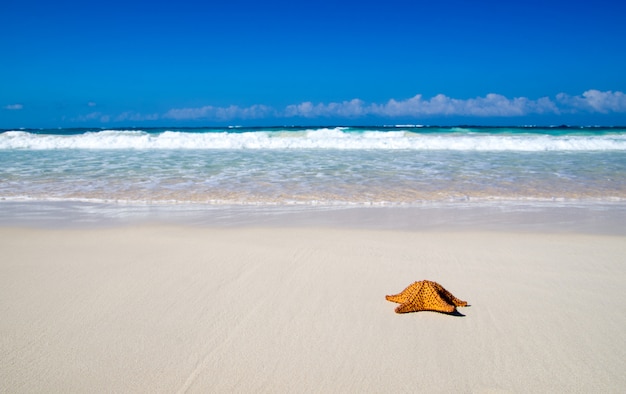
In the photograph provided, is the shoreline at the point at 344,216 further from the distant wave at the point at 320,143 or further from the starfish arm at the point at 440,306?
the distant wave at the point at 320,143

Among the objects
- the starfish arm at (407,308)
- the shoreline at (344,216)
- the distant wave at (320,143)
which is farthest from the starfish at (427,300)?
the distant wave at (320,143)

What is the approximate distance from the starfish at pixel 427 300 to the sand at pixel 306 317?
2.9 inches

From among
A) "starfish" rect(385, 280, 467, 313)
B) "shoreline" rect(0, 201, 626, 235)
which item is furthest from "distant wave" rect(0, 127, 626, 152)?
"starfish" rect(385, 280, 467, 313)

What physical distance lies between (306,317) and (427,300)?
0.85 meters

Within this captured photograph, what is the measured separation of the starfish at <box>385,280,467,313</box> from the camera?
3.00 meters

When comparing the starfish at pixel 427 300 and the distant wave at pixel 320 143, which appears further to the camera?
the distant wave at pixel 320 143

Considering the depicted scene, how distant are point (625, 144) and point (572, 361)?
79.9 ft

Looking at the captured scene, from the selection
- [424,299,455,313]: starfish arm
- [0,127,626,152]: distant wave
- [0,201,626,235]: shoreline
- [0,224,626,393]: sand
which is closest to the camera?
[0,224,626,393]: sand

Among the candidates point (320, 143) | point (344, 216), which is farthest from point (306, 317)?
point (320, 143)

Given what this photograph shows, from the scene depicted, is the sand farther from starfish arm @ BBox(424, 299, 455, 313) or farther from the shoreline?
the shoreline

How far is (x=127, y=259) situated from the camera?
4273 mm

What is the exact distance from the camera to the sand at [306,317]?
2.35m

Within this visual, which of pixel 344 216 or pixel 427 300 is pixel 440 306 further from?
pixel 344 216

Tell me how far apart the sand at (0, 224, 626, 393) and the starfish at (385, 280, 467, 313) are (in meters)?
0.07
